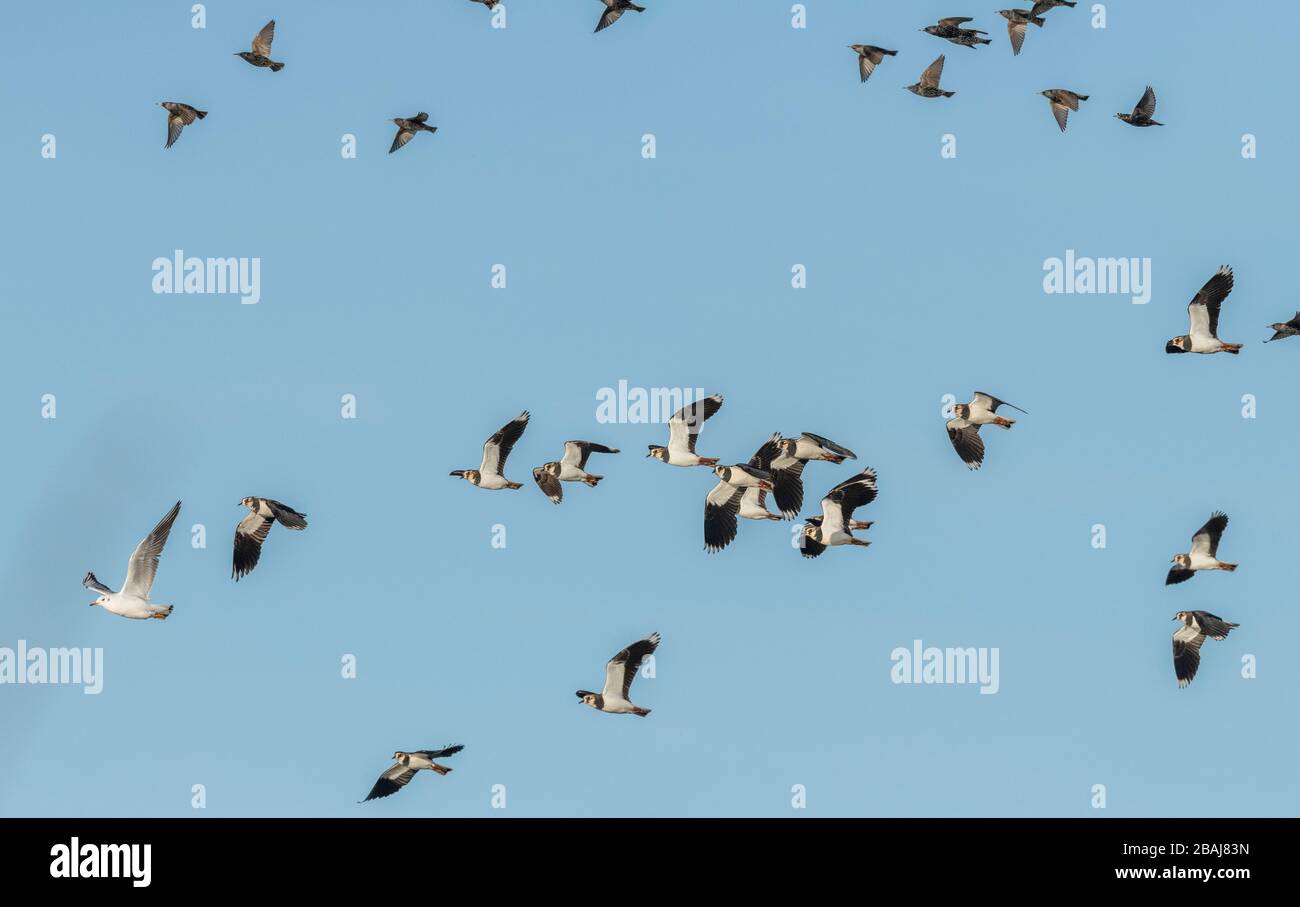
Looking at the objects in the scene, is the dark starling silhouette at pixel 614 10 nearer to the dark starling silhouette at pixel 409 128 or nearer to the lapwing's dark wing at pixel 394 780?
the dark starling silhouette at pixel 409 128

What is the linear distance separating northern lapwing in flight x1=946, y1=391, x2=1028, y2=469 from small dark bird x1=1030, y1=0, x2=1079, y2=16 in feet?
26.5

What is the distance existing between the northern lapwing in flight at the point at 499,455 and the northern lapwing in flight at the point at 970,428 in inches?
346

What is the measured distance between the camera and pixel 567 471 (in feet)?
178

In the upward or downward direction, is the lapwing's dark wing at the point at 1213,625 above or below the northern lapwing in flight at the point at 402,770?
above

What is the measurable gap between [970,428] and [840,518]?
3328 millimetres

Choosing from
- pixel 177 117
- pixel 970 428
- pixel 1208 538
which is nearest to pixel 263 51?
pixel 177 117

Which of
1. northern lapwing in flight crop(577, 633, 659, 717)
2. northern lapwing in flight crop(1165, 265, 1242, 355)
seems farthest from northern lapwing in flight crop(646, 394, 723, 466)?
northern lapwing in flight crop(1165, 265, 1242, 355)

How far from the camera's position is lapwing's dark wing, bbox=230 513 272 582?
5434 cm

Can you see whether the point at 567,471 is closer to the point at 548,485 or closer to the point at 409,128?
the point at 548,485

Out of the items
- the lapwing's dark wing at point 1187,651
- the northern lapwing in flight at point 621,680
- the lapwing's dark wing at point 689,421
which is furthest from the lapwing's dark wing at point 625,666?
the lapwing's dark wing at point 1187,651

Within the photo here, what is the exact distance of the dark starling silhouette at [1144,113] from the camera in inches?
2119
